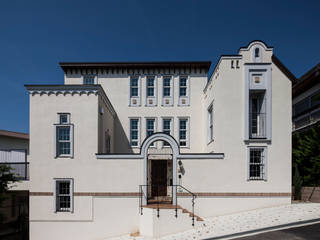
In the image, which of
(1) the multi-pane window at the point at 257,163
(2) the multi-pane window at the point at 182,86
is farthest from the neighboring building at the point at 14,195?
(1) the multi-pane window at the point at 257,163

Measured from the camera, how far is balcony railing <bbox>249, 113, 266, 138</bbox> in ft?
39.7

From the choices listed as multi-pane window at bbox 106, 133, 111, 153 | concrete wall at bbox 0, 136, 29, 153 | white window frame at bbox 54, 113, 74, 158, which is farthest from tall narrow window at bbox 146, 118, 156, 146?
concrete wall at bbox 0, 136, 29, 153

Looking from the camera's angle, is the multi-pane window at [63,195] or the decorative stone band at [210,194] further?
the multi-pane window at [63,195]

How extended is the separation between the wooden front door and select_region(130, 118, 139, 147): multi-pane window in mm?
2468

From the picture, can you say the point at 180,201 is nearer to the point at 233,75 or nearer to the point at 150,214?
the point at 150,214

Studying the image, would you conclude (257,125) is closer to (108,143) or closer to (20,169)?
(108,143)

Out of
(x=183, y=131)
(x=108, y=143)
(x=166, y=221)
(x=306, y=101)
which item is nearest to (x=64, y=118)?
(x=108, y=143)

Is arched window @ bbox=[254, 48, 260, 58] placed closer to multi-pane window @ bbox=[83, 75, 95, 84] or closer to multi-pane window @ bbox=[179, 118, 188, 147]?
multi-pane window @ bbox=[179, 118, 188, 147]

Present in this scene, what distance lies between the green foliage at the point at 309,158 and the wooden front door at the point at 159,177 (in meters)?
8.19

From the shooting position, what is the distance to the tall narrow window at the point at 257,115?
12.2m

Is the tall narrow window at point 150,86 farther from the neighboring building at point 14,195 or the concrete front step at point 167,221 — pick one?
the neighboring building at point 14,195

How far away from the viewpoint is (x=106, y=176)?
11.7 metres

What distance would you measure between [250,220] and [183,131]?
8.14 m

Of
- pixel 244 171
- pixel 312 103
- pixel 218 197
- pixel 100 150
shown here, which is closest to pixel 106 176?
pixel 100 150
